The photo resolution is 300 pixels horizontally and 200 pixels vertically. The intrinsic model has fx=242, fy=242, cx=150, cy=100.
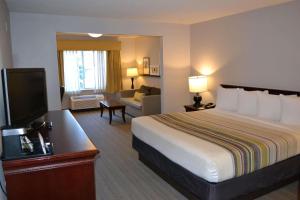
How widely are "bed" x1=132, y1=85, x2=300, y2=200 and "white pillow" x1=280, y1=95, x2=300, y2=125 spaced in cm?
10

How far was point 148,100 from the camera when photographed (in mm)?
5898

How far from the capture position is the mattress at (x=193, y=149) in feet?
7.18

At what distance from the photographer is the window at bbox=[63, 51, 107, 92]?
7.54 metres

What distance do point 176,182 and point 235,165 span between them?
2.54ft

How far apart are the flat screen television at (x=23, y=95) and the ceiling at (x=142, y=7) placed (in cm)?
152

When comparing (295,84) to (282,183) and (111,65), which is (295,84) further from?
(111,65)

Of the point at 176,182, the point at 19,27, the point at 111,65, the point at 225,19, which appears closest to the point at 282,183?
the point at 176,182

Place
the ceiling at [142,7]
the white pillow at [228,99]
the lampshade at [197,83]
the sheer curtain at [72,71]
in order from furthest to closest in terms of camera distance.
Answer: the sheer curtain at [72,71]
the lampshade at [197,83]
the white pillow at [228,99]
the ceiling at [142,7]

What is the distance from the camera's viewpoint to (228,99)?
4.10 m

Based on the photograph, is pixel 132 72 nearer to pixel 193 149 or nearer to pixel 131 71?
pixel 131 71

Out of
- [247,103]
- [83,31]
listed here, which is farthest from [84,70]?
[247,103]

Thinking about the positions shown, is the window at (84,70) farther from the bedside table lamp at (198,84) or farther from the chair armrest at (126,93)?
the bedside table lamp at (198,84)

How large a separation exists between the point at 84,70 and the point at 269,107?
19.2 ft

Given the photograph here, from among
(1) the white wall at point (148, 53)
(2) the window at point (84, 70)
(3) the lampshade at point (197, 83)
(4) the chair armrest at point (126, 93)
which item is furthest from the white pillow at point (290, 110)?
(2) the window at point (84, 70)
